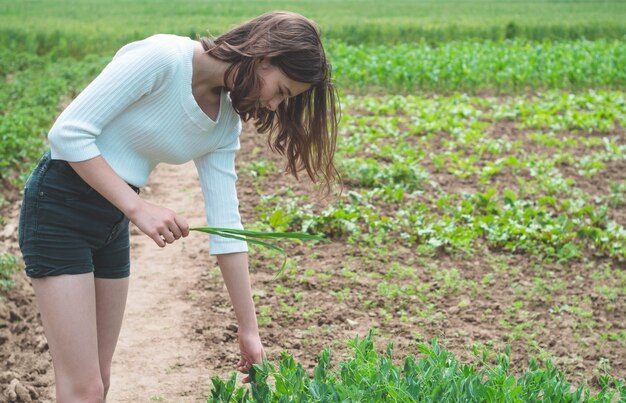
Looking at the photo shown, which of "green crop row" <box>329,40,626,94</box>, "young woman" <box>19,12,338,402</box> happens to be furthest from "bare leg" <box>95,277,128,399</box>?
"green crop row" <box>329,40,626,94</box>

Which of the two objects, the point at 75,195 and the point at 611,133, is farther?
the point at 611,133

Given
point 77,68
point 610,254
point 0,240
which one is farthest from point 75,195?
point 77,68

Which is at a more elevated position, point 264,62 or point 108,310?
point 264,62

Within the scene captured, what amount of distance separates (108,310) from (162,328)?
74.2 inches

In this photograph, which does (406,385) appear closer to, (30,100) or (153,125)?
(153,125)

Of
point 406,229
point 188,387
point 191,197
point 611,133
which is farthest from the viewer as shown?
point 611,133

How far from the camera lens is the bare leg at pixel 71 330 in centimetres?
257

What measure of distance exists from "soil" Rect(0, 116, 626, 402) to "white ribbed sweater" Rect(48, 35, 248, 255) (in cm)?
151

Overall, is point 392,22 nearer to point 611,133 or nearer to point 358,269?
point 611,133

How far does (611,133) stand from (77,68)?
8.11 meters

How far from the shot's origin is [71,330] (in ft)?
8.46

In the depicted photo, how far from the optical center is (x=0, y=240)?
5.93m

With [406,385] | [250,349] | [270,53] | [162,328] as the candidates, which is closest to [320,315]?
[162,328]

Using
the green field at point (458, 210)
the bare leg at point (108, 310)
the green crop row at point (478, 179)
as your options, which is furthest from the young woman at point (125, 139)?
the green crop row at point (478, 179)
